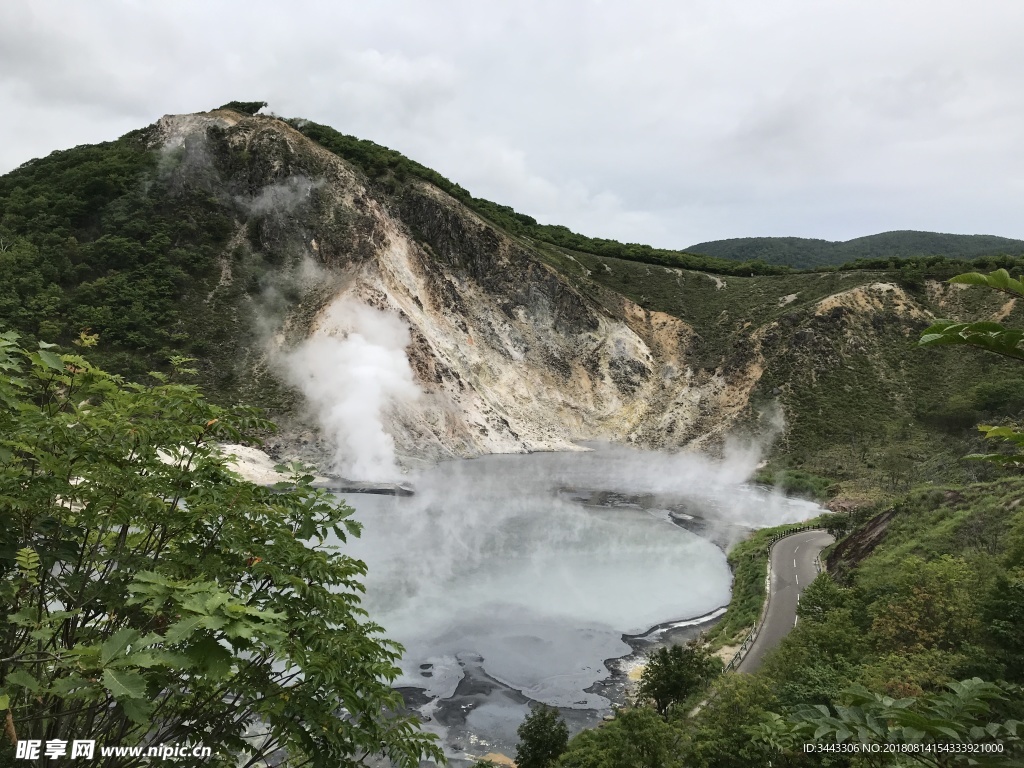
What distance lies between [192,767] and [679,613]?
23.0 meters

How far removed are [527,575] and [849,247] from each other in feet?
548

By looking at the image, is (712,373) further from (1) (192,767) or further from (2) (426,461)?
(1) (192,767)

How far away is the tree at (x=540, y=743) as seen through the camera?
13312 millimetres

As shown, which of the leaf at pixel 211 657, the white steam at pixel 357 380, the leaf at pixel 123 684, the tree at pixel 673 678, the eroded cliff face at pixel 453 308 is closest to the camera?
the leaf at pixel 123 684

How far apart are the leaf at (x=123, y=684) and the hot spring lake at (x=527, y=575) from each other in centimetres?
1422

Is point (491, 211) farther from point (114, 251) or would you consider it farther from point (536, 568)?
point (536, 568)

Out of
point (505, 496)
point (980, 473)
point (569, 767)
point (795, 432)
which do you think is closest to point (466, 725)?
point (569, 767)

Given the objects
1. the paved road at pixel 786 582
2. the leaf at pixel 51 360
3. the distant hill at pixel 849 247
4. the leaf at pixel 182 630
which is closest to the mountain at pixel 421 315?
the paved road at pixel 786 582

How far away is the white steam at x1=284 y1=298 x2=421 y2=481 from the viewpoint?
136 ft

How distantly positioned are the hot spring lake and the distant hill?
115 meters

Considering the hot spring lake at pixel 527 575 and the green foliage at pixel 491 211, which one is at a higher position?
the green foliage at pixel 491 211

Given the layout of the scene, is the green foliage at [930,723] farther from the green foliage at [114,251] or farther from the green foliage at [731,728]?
the green foliage at [114,251]

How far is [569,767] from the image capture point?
38.7ft

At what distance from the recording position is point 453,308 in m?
61.2
